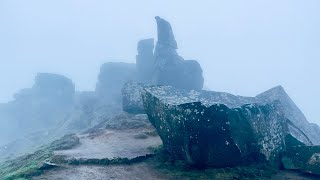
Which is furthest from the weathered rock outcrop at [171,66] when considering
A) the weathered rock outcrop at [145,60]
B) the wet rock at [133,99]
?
the wet rock at [133,99]

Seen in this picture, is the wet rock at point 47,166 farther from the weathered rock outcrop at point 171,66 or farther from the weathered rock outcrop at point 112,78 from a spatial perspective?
the weathered rock outcrop at point 112,78

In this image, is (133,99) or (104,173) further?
(133,99)

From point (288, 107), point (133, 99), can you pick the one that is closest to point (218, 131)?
point (288, 107)

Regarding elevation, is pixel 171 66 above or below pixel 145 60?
below

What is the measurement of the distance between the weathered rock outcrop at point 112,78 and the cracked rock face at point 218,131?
42.4 meters

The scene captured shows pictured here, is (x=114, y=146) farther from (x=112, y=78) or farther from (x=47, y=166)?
(x=112, y=78)

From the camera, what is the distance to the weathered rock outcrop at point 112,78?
188ft

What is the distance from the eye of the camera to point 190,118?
1216cm

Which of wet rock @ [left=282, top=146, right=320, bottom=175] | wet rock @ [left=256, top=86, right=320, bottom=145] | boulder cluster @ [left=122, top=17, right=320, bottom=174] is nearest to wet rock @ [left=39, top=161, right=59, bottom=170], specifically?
boulder cluster @ [left=122, top=17, right=320, bottom=174]

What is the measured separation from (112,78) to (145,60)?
9.73 metres

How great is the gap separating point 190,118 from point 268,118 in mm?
4384

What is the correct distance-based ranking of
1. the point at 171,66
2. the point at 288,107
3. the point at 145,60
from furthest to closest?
the point at 145,60 < the point at 171,66 < the point at 288,107

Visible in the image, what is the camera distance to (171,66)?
1813 inches

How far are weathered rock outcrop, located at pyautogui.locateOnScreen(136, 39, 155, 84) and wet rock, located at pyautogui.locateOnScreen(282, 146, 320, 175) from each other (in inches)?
1509
